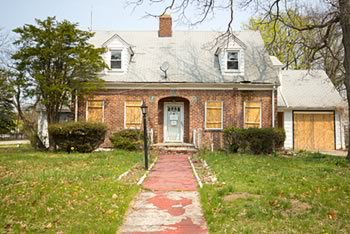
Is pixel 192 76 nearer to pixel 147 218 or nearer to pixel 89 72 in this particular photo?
pixel 89 72

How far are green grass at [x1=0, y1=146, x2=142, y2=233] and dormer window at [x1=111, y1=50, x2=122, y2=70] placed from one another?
400 inches

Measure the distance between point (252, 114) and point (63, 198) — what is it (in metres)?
15.2

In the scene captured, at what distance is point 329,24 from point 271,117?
6605 millimetres

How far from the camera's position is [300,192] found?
8227 mm

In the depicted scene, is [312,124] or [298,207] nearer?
[298,207]

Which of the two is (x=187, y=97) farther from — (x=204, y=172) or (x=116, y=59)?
(x=204, y=172)

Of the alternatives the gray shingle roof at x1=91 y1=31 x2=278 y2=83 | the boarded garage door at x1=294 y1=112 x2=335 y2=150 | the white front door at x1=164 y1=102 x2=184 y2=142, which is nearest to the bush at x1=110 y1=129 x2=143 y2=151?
the white front door at x1=164 y1=102 x2=184 y2=142

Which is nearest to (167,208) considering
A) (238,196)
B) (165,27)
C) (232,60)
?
(238,196)

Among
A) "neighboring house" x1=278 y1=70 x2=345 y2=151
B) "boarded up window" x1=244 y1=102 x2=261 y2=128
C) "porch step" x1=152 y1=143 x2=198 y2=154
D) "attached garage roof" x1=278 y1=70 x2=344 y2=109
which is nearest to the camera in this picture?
"porch step" x1=152 y1=143 x2=198 y2=154

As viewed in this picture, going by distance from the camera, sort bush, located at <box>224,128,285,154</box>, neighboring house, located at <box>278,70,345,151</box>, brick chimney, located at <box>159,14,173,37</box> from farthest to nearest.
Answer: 1. brick chimney, located at <box>159,14,173,37</box>
2. neighboring house, located at <box>278,70,345,151</box>
3. bush, located at <box>224,128,285,154</box>

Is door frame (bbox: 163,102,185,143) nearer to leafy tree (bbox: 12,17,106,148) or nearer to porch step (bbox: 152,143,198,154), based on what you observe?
porch step (bbox: 152,143,198,154)

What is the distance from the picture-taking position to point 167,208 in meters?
7.22

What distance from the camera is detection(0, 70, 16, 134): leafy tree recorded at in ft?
58.0

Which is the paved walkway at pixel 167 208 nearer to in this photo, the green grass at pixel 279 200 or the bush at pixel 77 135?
the green grass at pixel 279 200
